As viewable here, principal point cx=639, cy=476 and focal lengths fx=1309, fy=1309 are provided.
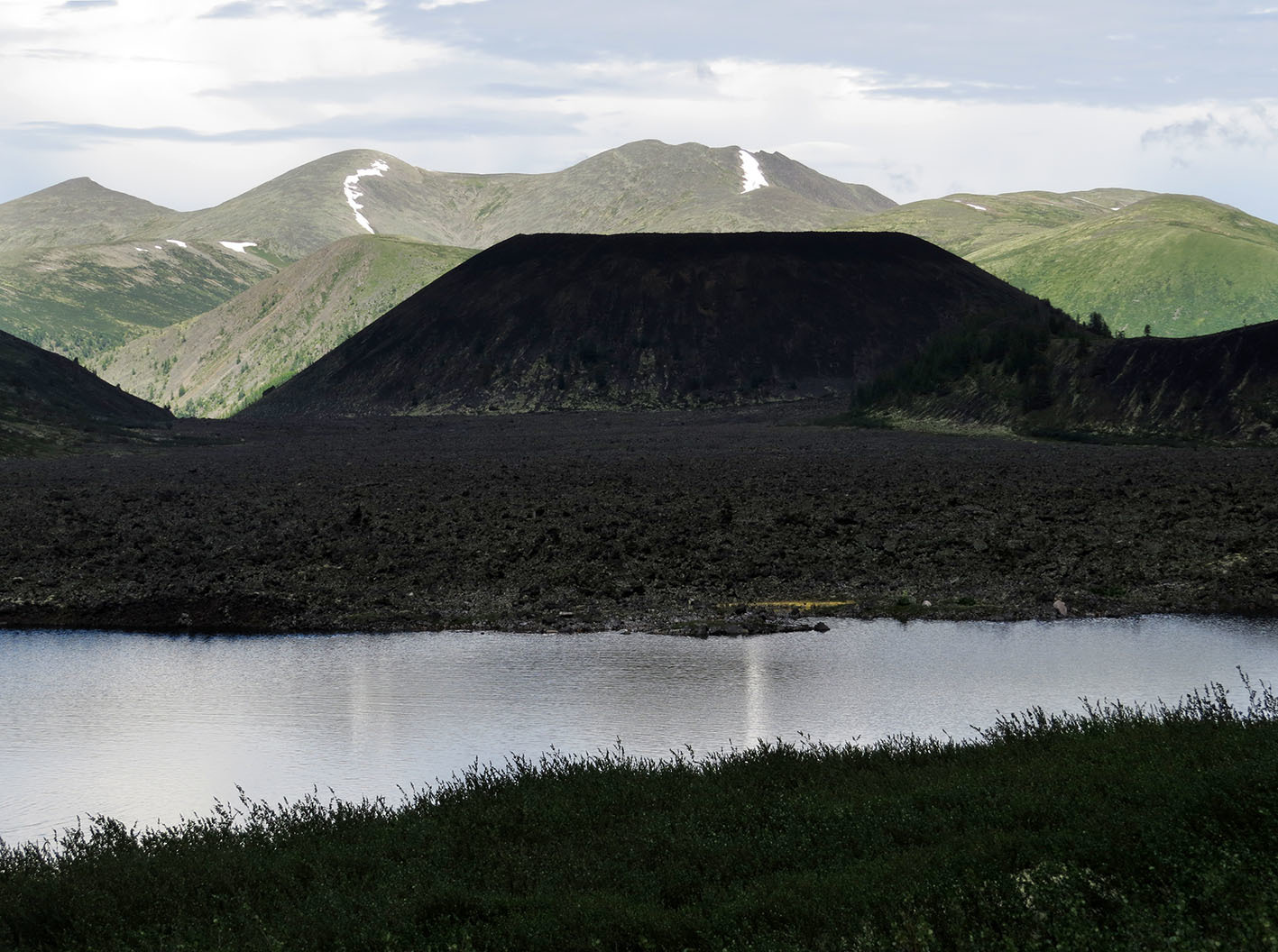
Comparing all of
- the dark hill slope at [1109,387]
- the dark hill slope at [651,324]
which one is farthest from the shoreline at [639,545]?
the dark hill slope at [651,324]

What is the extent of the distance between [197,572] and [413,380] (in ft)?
331

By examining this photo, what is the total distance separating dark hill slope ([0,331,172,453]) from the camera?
3046 inches

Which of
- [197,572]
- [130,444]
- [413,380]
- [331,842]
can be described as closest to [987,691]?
[331,842]

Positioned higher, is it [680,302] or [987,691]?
[680,302]

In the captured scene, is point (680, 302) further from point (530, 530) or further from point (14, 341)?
point (530, 530)

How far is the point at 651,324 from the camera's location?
5226 inches

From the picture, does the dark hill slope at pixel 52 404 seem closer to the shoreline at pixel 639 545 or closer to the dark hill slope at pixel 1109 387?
the shoreline at pixel 639 545

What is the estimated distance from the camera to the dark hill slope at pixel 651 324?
124 m

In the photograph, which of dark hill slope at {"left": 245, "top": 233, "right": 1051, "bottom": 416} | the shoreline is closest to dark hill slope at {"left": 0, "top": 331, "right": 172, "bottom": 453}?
the shoreline

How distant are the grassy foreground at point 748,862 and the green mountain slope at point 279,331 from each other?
159267 millimetres

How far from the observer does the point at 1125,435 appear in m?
68.3

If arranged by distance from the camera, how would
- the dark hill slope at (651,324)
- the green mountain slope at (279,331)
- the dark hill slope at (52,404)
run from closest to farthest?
the dark hill slope at (52,404)
the dark hill slope at (651,324)
the green mountain slope at (279,331)

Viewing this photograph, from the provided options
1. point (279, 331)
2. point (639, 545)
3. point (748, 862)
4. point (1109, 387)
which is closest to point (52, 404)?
point (639, 545)

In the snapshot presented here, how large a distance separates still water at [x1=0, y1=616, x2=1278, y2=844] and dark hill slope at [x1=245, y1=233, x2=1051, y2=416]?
93809 mm
